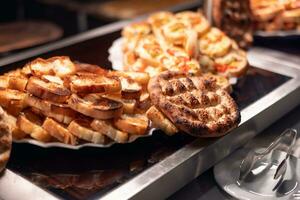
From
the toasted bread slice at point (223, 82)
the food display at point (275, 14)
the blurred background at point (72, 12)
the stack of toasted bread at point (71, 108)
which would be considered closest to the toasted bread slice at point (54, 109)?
the stack of toasted bread at point (71, 108)

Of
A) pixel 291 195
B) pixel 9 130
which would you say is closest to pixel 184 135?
A: pixel 291 195

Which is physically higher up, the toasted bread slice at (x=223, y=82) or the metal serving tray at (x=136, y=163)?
the toasted bread slice at (x=223, y=82)

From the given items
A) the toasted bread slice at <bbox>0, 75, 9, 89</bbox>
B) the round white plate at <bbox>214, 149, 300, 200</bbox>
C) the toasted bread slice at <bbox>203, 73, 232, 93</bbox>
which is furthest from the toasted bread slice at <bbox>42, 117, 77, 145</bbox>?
the toasted bread slice at <bbox>203, 73, 232, 93</bbox>

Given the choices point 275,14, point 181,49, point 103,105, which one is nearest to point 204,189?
point 103,105

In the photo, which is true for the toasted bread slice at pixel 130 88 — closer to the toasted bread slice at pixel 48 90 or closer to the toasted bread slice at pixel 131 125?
the toasted bread slice at pixel 131 125

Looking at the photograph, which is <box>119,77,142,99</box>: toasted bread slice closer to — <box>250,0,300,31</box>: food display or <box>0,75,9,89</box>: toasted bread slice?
<box>0,75,9,89</box>: toasted bread slice

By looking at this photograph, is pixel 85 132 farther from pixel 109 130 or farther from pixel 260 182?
pixel 260 182
